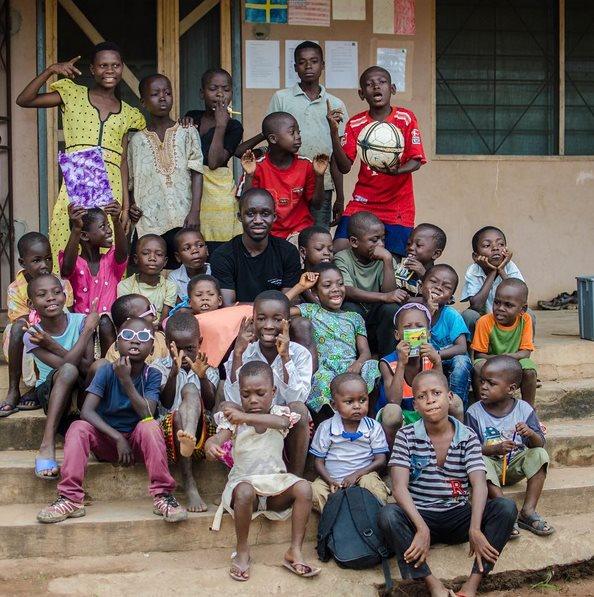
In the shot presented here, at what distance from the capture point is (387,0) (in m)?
7.79

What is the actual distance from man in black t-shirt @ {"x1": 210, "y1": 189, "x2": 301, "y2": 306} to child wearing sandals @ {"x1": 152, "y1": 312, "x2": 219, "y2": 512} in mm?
579

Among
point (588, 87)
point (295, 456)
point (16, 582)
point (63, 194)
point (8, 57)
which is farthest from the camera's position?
point (588, 87)

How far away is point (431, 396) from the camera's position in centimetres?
474

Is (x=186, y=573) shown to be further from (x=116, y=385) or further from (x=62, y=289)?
(x=62, y=289)

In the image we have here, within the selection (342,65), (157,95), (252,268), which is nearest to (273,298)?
(252,268)

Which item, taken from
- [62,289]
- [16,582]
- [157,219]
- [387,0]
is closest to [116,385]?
[62,289]

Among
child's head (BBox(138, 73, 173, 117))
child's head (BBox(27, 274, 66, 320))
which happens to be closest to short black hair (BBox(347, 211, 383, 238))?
child's head (BBox(138, 73, 173, 117))

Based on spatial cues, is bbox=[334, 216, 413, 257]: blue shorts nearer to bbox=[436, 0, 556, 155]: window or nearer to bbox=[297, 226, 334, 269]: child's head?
bbox=[297, 226, 334, 269]: child's head

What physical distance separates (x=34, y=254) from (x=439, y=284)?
7.24 ft

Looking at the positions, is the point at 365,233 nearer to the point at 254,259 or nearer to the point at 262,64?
the point at 254,259

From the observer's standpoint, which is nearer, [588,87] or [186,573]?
[186,573]

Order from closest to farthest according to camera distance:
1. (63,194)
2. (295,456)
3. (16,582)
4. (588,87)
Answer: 1. (16,582)
2. (295,456)
3. (63,194)
4. (588,87)

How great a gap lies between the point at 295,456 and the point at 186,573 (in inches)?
29.6

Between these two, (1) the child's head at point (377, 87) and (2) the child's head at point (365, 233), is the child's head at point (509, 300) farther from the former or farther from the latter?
(1) the child's head at point (377, 87)
